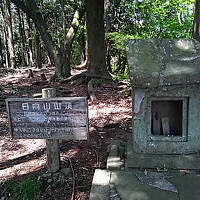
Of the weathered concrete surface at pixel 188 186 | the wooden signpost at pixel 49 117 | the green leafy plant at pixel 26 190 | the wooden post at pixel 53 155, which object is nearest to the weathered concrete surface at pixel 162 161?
the weathered concrete surface at pixel 188 186

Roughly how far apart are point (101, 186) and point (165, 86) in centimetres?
160

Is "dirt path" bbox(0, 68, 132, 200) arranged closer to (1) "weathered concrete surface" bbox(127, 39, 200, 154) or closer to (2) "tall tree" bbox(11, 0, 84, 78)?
(1) "weathered concrete surface" bbox(127, 39, 200, 154)

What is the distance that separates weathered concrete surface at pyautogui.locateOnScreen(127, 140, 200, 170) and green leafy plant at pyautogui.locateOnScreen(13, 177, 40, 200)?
1410 mm

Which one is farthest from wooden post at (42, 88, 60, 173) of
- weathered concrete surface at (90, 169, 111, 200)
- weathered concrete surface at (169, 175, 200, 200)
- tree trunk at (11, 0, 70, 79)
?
tree trunk at (11, 0, 70, 79)

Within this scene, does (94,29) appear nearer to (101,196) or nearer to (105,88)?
(105,88)

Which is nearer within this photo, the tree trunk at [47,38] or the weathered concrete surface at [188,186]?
the weathered concrete surface at [188,186]

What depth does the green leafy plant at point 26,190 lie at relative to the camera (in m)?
3.29

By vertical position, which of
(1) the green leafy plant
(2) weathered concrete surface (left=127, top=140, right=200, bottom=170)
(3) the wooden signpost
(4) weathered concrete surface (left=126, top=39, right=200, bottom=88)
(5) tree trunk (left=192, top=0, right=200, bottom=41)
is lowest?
(1) the green leafy plant

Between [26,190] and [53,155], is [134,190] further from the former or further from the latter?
[26,190]

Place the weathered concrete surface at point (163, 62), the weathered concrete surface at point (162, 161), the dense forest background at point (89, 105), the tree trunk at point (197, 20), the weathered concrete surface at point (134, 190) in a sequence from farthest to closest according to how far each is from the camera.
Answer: the tree trunk at point (197, 20)
the dense forest background at point (89, 105)
the weathered concrete surface at point (162, 161)
the weathered concrete surface at point (163, 62)
the weathered concrete surface at point (134, 190)

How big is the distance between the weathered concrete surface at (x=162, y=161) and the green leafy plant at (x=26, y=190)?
1.41m

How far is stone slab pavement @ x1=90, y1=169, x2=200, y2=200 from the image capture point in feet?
9.45

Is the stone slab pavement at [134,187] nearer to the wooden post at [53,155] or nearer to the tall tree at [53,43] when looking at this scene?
the wooden post at [53,155]

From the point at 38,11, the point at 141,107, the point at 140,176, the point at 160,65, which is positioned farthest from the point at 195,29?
the point at 38,11
